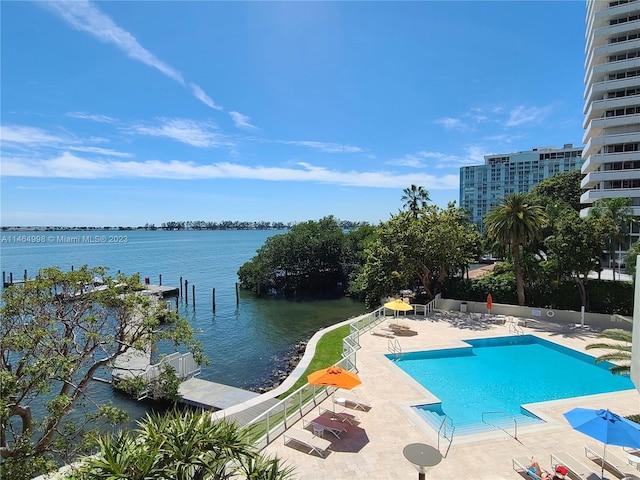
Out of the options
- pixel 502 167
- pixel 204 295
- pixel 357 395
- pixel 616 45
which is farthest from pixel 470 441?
pixel 502 167

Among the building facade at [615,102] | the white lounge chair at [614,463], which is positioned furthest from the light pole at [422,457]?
the building facade at [615,102]

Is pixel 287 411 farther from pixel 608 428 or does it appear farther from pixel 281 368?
pixel 281 368

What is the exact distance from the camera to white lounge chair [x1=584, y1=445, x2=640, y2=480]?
9586 mm

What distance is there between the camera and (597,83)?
4584 cm

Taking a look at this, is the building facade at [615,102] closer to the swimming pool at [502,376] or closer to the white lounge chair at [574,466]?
the swimming pool at [502,376]

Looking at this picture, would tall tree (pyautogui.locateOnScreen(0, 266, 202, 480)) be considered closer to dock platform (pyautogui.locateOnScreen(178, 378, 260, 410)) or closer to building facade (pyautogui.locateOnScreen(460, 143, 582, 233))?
dock platform (pyautogui.locateOnScreen(178, 378, 260, 410))

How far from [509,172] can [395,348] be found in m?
147

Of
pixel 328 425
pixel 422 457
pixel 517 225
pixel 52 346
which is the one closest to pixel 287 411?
pixel 328 425

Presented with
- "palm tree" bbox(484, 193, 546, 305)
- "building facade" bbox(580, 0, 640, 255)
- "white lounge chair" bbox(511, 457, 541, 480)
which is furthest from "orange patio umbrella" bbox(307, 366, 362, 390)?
"building facade" bbox(580, 0, 640, 255)

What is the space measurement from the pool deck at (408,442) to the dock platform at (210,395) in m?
6.37

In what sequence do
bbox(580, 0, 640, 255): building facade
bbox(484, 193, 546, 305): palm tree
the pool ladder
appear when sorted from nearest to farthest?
the pool ladder < bbox(484, 193, 546, 305): palm tree < bbox(580, 0, 640, 255): building facade

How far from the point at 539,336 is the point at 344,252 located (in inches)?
1325

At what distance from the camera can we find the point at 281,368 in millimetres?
25016

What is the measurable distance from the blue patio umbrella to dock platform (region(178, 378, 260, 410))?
14158 mm
